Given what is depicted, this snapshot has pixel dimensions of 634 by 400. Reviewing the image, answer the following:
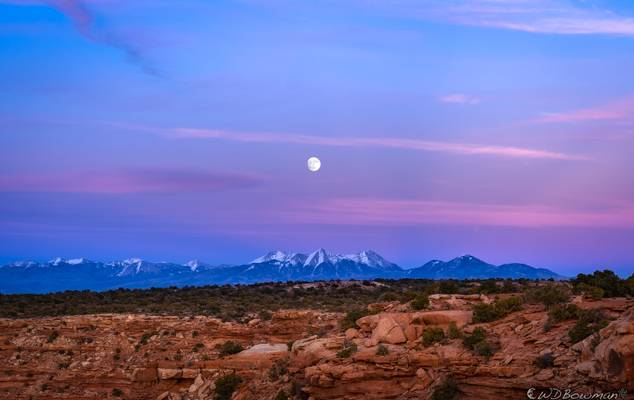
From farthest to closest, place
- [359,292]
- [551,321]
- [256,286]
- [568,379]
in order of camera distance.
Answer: [256,286] → [359,292] → [551,321] → [568,379]

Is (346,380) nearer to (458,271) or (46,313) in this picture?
(46,313)

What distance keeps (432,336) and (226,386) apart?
1029cm

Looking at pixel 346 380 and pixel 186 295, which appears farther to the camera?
pixel 186 295

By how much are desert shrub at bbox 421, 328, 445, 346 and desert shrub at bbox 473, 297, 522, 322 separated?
1.66m

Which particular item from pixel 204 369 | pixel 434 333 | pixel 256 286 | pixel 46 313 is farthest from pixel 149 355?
pixel 256 286

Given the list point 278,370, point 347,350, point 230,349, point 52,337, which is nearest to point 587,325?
point 347,350

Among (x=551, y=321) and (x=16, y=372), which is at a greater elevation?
(x=551, y=321)

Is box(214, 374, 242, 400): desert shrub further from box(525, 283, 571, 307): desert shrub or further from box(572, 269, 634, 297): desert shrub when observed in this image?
box(572, 269, 634, 297): desert shrub

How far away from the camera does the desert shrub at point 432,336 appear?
877 inches

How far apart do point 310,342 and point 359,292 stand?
2645cm

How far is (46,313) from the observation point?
149 feet

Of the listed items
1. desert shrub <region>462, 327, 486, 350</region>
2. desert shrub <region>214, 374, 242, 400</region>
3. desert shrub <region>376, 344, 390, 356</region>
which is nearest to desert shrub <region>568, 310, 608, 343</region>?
desert shrub <region>462, 327, 486, 350</region>

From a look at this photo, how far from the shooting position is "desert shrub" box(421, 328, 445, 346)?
Answer: 2228 cm
